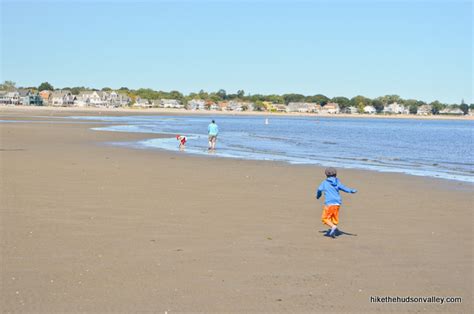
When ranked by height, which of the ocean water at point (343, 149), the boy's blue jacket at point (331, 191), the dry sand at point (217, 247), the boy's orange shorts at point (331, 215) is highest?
the boy's blue jacket at point (331, 191)

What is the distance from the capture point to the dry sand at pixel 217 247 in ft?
21.2

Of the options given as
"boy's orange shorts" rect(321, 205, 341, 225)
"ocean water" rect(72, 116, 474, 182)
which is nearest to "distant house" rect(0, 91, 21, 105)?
"ocean water" rect(72, 116, 474, 182)

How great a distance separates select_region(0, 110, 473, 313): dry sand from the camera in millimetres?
6461

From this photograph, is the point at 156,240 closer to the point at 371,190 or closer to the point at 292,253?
the point at 292,253

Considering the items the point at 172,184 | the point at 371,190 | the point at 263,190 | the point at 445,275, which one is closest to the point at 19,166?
the point at 172,184

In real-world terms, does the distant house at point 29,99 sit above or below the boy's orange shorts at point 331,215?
above

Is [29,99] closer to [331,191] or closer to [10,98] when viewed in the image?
[10,98]

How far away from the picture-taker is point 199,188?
1464 centimetres

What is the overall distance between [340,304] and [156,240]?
3.37 metres

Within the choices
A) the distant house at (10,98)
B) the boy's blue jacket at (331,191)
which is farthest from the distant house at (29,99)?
the boy's blue jacket at (331,191)

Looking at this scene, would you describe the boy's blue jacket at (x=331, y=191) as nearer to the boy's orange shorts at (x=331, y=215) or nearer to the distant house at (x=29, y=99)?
the boy's orange shorts at (x=331, y=215)

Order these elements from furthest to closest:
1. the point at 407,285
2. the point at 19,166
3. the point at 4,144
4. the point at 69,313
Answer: the point at 4,144
the point at 19,166
the point at 407,285
the point at 69,313

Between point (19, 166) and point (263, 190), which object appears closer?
point (263, 190)

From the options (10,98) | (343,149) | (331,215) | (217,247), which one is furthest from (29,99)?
(217,247)
